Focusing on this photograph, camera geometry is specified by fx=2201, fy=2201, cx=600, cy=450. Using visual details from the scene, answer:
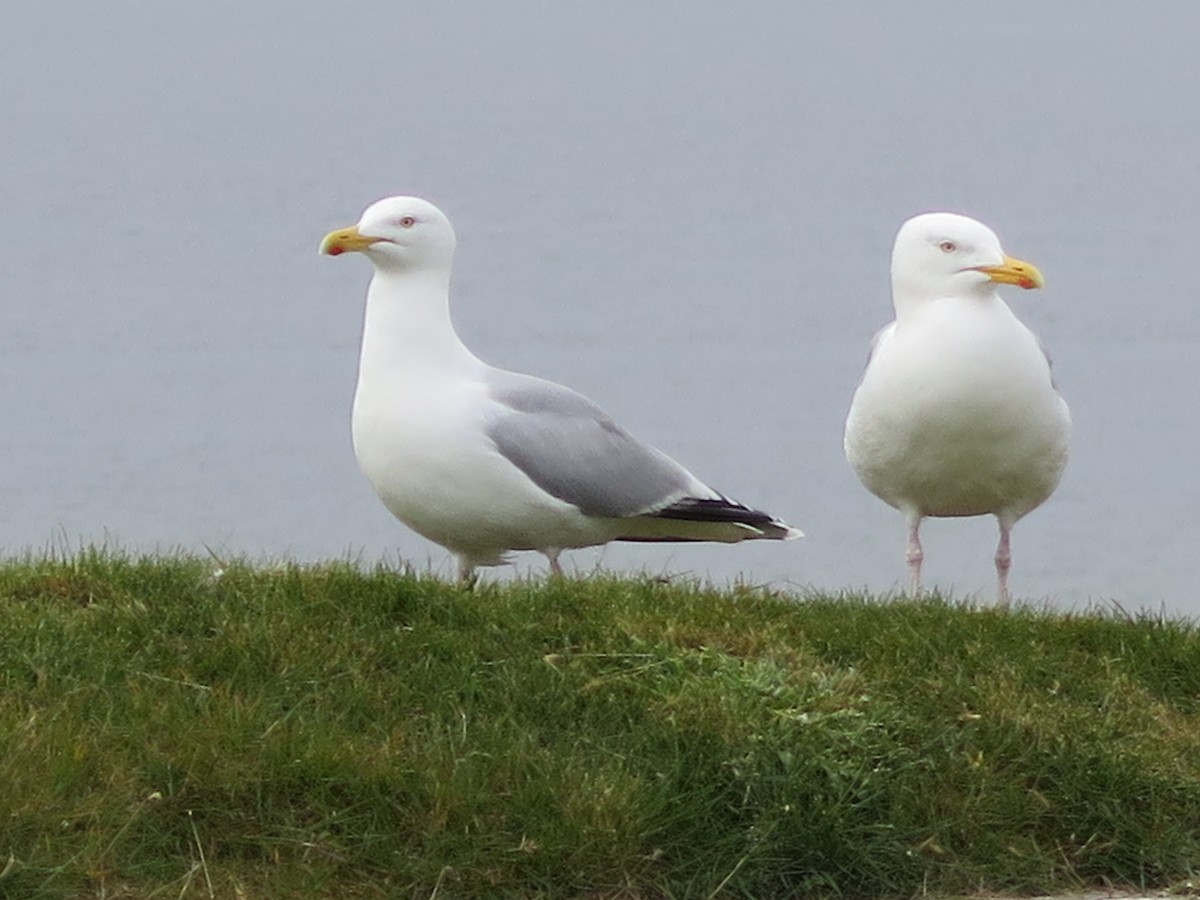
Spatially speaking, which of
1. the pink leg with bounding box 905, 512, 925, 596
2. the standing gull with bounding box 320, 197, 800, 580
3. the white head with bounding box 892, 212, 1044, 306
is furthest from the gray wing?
the white head with bounding box 892, 212, 1044, 306

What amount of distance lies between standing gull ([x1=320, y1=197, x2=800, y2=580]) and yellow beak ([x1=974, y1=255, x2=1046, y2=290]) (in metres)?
1.21

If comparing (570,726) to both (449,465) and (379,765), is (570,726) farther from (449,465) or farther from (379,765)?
(449,465)

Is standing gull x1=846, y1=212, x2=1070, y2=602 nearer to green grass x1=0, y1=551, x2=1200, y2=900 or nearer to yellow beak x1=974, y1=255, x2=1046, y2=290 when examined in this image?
yellow beak x1=974, y1=255, x2=1046, y2=290

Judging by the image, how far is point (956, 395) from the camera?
741cm

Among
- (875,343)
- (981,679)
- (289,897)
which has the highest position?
(875,343)

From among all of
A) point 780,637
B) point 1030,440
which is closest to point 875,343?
point 1030,440

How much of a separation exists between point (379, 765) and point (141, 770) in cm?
53

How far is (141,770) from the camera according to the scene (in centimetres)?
496

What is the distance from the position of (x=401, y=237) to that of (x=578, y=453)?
40.5 inches

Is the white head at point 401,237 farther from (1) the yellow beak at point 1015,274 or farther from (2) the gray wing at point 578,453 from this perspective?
(1) the yellow beak at point 1015,274

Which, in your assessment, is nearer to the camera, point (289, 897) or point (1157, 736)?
point (289, 897)

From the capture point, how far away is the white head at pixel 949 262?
770cm

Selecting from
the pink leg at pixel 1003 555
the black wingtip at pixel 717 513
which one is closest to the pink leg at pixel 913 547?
the pink leg at pixel 1003 555

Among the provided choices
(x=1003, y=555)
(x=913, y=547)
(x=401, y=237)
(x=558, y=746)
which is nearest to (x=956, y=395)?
(x=913, y=547)
